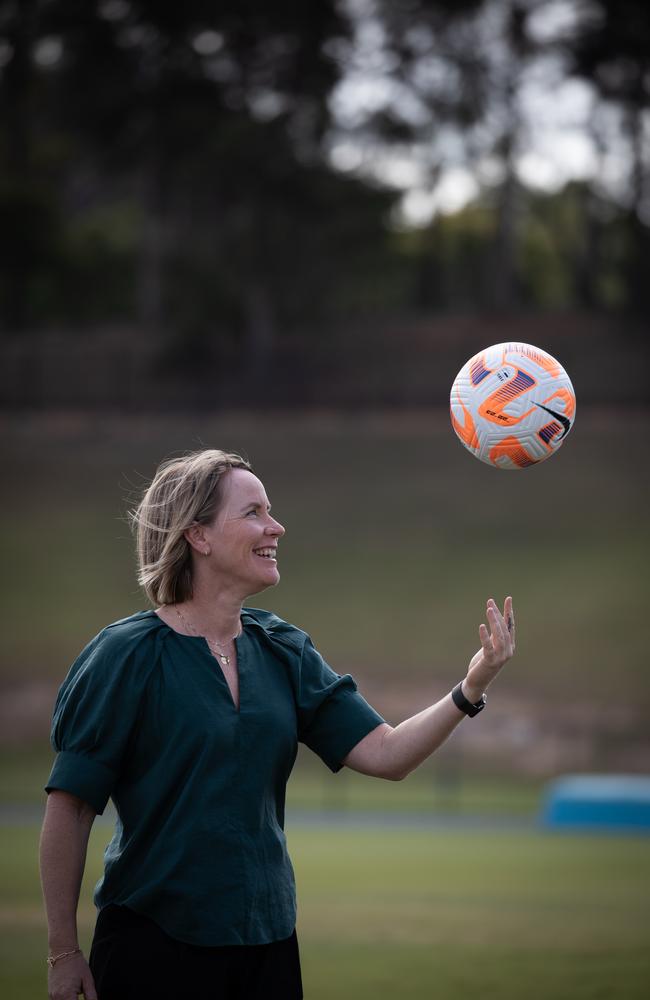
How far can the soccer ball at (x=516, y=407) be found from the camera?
4910 millimetres

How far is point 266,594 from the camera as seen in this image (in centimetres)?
3092

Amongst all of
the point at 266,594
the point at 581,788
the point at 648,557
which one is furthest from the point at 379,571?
the point at 581,788

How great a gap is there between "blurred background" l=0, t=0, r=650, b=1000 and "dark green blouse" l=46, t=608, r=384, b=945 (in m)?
21.7

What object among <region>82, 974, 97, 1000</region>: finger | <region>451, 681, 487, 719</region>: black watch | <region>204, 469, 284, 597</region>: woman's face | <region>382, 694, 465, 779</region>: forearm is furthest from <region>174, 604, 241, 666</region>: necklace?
<region>82, 974, 97, 1000</region>: finger

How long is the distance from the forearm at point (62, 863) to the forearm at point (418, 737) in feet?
3.01

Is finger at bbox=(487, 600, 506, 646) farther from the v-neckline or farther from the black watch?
the v-neckline

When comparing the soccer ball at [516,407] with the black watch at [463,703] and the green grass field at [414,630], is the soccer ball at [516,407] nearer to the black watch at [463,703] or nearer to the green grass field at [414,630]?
the black watch at [463,703]

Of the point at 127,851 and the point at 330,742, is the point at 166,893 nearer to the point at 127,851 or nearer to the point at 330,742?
the point at 127,851

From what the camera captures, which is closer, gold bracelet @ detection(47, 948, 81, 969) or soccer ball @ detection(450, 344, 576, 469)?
gold bracelet @ detection(47, 948, 81, 969)

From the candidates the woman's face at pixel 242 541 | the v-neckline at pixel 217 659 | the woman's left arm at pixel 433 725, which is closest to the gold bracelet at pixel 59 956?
the v-neckline at pixel 217 659

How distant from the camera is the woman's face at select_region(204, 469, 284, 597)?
3.97 meters

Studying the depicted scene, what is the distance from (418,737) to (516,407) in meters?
1.42

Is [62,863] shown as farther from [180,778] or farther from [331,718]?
[331,718]

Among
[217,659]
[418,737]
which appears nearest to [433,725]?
[418,737]
